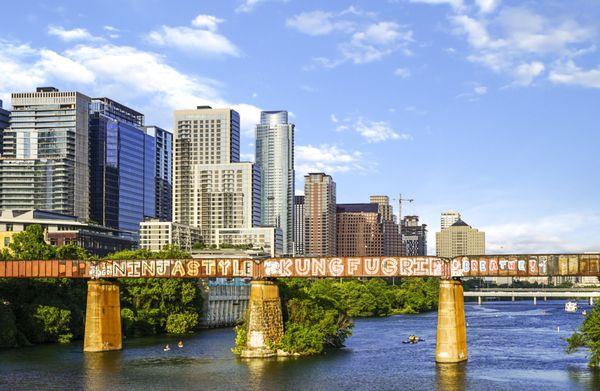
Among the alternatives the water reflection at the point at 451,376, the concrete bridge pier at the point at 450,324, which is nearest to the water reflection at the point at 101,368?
the water reflection at the point at 451,376

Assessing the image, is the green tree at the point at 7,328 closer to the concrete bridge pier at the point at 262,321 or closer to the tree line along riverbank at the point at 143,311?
the tree line along riverbank at the point at 143,311

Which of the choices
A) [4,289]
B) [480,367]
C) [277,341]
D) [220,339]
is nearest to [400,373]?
[480,367]

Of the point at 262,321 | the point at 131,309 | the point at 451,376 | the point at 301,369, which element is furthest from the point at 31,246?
the point at 451,376

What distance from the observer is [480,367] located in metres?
96.4

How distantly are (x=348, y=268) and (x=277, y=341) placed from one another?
1276 cm

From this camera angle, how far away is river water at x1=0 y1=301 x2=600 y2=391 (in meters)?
83.8

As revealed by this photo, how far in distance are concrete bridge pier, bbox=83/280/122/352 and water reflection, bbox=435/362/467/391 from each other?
44.4 meters

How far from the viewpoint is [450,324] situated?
312ft

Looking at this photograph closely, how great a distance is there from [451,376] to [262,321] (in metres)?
25.2

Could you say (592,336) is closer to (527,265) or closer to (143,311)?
(527,265)

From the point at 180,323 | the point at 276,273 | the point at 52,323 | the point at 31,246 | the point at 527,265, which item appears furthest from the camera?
the point at 180,323

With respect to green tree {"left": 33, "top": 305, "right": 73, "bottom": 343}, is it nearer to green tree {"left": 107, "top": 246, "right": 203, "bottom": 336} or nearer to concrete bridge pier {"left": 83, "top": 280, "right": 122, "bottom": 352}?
green tree {"left": 107, "top": 246, "right": 203, "bottom": 336}

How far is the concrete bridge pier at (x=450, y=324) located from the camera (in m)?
95.3

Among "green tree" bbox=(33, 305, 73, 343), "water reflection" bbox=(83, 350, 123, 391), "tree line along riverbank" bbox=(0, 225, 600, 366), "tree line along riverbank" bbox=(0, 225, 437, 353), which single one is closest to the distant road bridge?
"water reflection" bbox=(83, 350, 123, 391)
